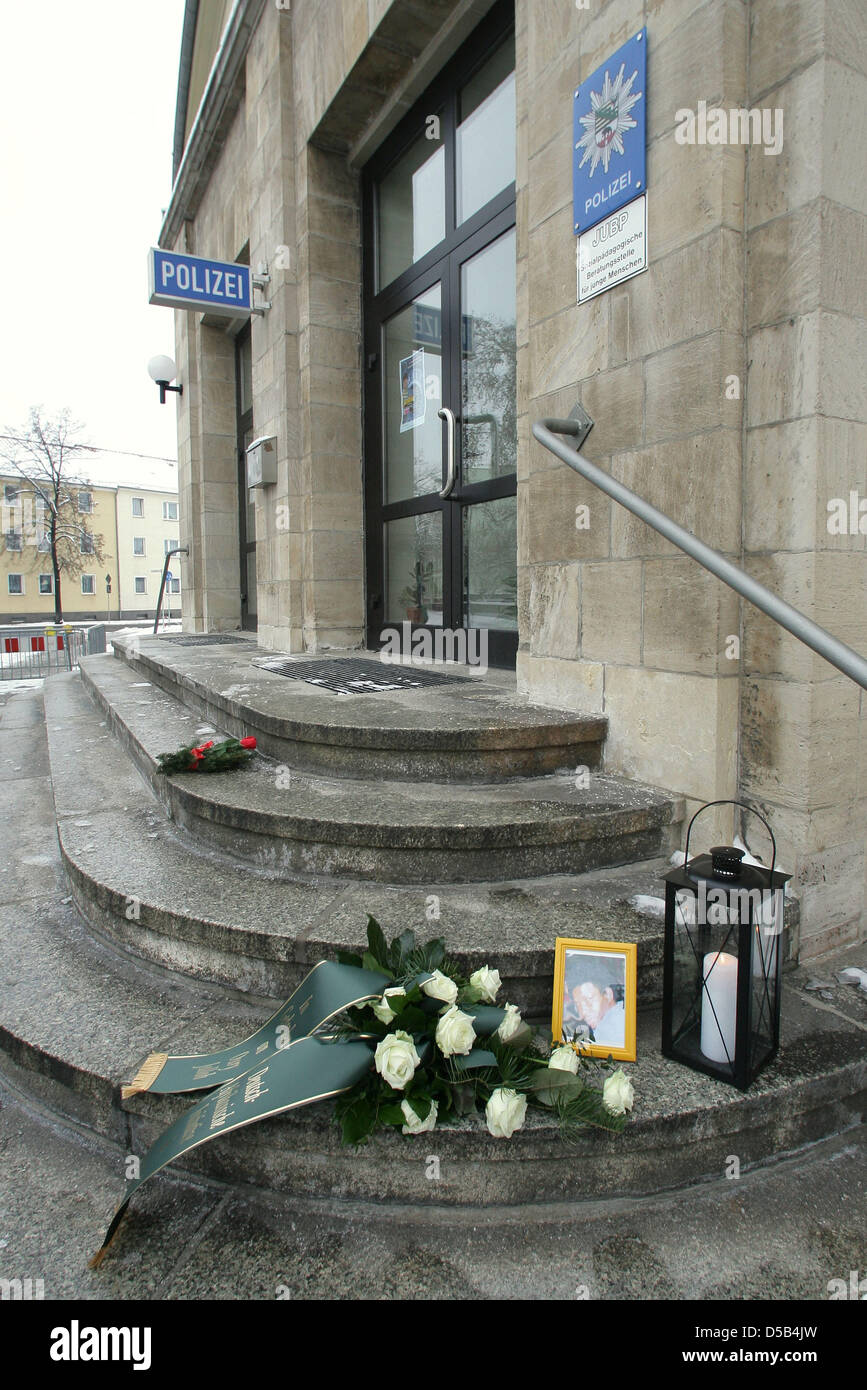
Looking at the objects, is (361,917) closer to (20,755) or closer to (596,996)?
(596,996)

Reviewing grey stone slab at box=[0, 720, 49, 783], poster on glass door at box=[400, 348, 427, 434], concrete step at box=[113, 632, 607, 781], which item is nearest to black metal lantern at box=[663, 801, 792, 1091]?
concrete step at box=[113, 632, 607, 781]

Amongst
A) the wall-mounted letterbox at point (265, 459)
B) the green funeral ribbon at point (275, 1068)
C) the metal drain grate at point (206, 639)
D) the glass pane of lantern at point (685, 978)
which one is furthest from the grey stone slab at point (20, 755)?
the glass pane of lantern at point (685, 978)

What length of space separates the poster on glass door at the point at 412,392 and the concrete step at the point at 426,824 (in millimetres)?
3428

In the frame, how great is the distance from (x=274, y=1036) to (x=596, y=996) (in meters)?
0.80

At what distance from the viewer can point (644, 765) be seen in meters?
2.92

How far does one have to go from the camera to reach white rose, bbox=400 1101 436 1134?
A: 163 cm

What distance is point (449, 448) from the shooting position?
4.66 metres

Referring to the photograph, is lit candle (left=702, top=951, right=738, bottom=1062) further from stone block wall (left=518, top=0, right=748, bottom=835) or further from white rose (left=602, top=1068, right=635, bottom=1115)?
stone block wall (left=518, top=0, right=748, bottom=835)

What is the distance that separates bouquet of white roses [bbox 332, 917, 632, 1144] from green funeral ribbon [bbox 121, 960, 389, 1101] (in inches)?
2.2

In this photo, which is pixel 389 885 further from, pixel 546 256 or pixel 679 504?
pixel 546 256

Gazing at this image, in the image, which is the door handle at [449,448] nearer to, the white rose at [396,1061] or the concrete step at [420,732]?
the concrete step at [420,732]

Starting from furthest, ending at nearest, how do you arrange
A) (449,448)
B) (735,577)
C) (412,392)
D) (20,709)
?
(20,709) → (412,392) → (449,448) → (735,577)

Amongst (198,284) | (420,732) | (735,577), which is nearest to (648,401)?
(735,577)

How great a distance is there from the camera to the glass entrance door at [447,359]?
4.69 metres
